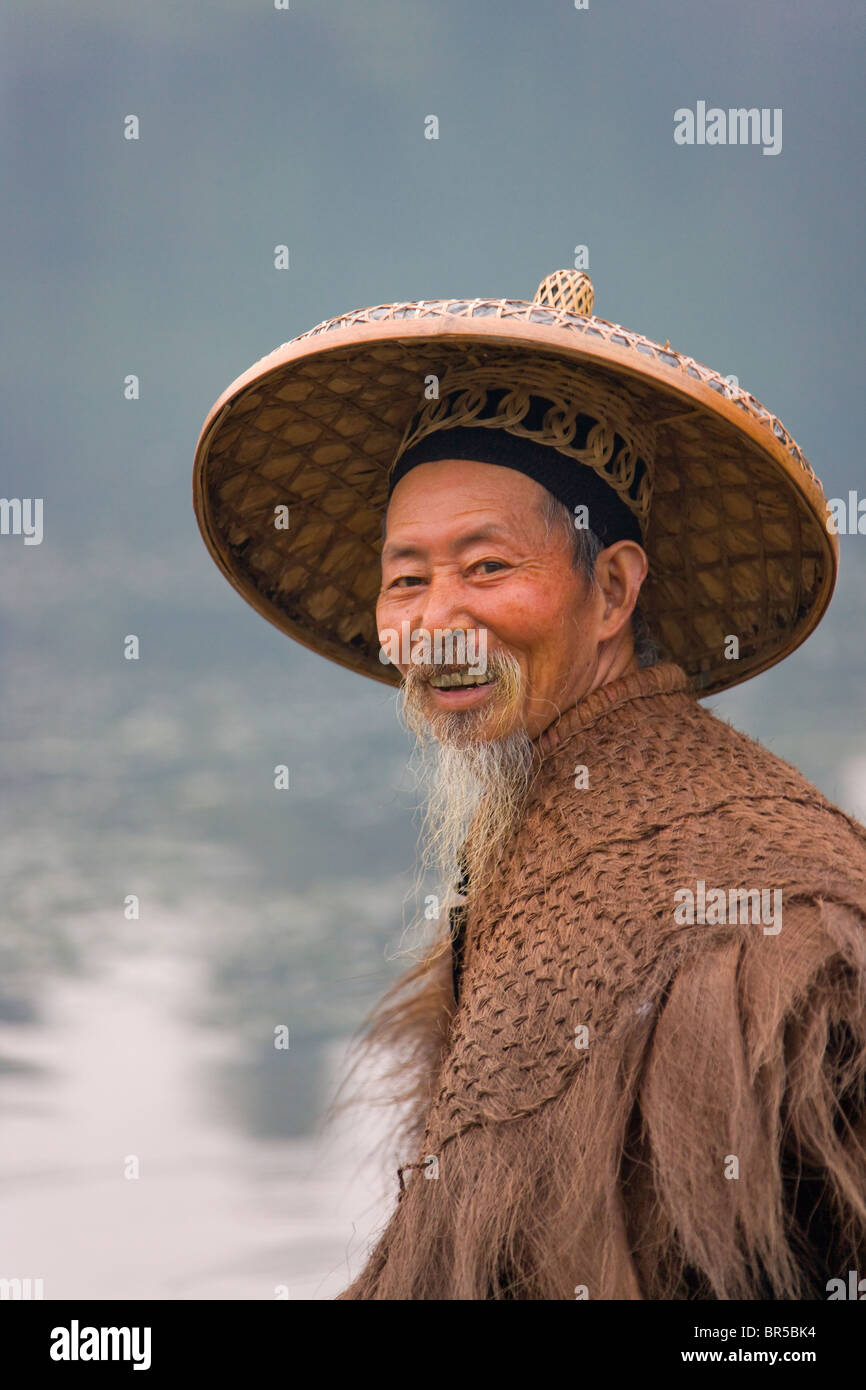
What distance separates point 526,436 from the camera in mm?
2676

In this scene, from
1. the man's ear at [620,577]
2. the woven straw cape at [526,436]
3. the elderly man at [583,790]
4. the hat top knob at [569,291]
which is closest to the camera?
the elderly man at [583,790]

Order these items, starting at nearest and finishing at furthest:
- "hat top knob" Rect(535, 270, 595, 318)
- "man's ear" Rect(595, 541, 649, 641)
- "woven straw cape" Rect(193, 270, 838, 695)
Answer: "woven straw cape" Rect(193, 270, 838, 695)
"man's ear" Rect(595, 541, 649, 641)
"hat top knob" Rect(535, 270, 595, 318)

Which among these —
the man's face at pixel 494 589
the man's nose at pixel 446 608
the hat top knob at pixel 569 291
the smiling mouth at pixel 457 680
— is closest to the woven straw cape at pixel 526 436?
the hat top knob at pixel 569 291

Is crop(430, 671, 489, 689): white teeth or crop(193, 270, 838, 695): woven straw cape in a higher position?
crop(193, 270, 838, 695): woven straw cape

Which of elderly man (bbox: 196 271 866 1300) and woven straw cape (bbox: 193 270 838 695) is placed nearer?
elderly man (bbox: 196 271 866 1300)

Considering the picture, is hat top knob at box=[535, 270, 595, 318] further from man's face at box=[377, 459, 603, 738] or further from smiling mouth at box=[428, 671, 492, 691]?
smiling mouth at box=[428, 671, 492, 691]

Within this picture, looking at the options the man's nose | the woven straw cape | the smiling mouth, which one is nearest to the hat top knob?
the woven straw cape

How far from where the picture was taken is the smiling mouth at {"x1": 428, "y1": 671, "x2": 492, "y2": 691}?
2.63 m

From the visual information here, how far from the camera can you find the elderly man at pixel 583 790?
202cm

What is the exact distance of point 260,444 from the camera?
299 cm

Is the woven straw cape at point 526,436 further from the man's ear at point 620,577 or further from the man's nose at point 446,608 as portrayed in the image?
the man's nose at point 446,608

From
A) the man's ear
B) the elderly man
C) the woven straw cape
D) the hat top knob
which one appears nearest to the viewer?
the elderly man

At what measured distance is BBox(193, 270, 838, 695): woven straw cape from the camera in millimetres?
2539
